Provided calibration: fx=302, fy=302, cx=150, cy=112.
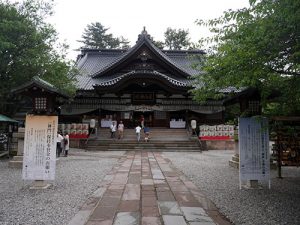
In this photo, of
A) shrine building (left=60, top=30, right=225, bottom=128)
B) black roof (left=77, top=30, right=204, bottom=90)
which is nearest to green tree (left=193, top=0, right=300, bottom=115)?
black roof (left=77, top=30, right=204, bottom=90)

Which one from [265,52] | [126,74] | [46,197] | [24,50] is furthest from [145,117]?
[265,52]

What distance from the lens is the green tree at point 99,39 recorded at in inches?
2402

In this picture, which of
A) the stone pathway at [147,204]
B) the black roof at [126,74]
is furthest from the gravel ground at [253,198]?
the black roof at [126,74]

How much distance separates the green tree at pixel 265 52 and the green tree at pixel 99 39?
55854mm

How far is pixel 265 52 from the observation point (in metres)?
5.11

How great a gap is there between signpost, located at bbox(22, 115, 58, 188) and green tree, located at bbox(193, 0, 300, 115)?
15.4 feet

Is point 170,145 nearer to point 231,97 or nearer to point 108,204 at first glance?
point 231,97

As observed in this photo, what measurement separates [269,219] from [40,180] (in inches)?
234

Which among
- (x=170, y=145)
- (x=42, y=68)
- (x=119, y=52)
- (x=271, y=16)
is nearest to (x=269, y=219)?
(x=271, y=16)

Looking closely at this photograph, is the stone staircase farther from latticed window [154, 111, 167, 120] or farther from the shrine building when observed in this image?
latticed window [154, 111, 167, 120]

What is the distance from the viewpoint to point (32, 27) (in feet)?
49.0

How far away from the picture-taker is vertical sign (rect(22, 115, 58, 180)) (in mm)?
8281

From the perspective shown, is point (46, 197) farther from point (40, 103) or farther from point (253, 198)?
point (253, 198)

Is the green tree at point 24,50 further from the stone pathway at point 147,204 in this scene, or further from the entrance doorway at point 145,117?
the entrance doorway at point 145,117
